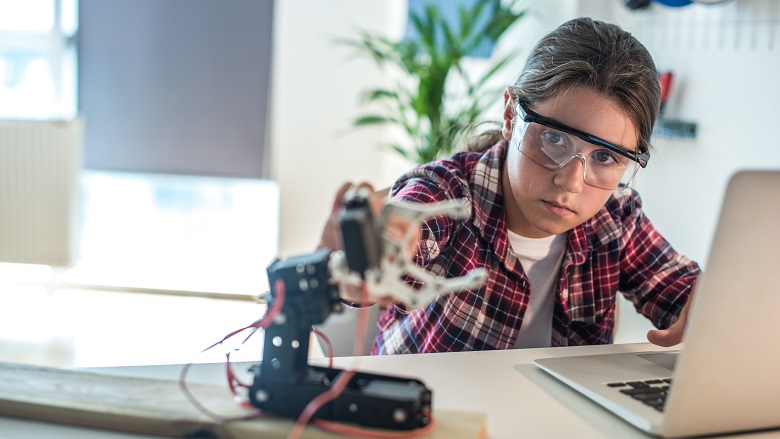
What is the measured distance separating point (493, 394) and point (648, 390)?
0.66 ft

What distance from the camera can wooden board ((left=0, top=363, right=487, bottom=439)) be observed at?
83 centimetres

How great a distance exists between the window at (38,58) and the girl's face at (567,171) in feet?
11.0

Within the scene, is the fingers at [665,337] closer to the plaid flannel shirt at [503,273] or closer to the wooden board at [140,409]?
the plaid flannel shirt at [503,273]

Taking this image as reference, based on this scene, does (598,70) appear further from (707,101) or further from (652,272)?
(707,101)

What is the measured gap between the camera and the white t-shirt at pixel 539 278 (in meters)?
1.53

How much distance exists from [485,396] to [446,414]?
0.16 metres

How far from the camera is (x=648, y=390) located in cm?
106

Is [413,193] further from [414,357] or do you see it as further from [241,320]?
[241,320]

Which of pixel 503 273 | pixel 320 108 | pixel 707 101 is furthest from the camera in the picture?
pixel 320 108

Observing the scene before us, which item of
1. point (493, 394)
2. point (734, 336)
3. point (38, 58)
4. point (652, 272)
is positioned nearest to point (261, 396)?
point (493, 394)

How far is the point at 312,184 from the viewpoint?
3975 millimetres

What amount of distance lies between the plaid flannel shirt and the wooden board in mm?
544

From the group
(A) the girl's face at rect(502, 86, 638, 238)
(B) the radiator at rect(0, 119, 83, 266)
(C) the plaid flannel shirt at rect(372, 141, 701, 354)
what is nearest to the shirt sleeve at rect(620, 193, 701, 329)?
(C) the plaid flannel shirt at rect(372, 141, 701, 354)

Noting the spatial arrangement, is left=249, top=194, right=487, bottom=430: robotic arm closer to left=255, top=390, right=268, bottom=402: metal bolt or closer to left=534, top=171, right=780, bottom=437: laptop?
left=255, top=390, right=268, bottom=402: metal bolt
